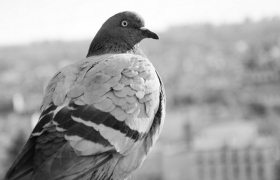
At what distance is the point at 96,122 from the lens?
2219mm

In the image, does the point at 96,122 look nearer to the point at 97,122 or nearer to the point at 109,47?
the point at 97,122

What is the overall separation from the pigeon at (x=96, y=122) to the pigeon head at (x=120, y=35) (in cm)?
16

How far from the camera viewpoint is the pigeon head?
2857mm

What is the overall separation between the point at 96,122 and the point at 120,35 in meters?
0.78

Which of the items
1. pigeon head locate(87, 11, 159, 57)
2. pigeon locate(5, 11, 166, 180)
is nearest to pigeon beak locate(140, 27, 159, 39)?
pigeon head locate(87, 11, 159, 57)

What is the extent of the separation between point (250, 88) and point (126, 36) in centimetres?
7672

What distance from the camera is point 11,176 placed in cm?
219

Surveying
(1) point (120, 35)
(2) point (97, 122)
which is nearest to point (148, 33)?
(1) point (120, 35)

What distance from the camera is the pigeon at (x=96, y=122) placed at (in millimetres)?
2174

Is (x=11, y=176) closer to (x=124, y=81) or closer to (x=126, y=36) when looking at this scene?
(x=124, y=81)

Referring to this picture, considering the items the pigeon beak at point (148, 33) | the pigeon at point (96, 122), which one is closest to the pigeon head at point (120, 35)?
the pigeon beak at point (148, 33)

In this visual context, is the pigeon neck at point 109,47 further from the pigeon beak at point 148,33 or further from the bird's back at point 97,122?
the bird's back at point 97,122

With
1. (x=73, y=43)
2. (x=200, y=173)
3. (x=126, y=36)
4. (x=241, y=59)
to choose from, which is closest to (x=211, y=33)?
(x=241, y=59)

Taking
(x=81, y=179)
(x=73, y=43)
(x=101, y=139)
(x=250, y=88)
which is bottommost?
(x=250, y=88)
